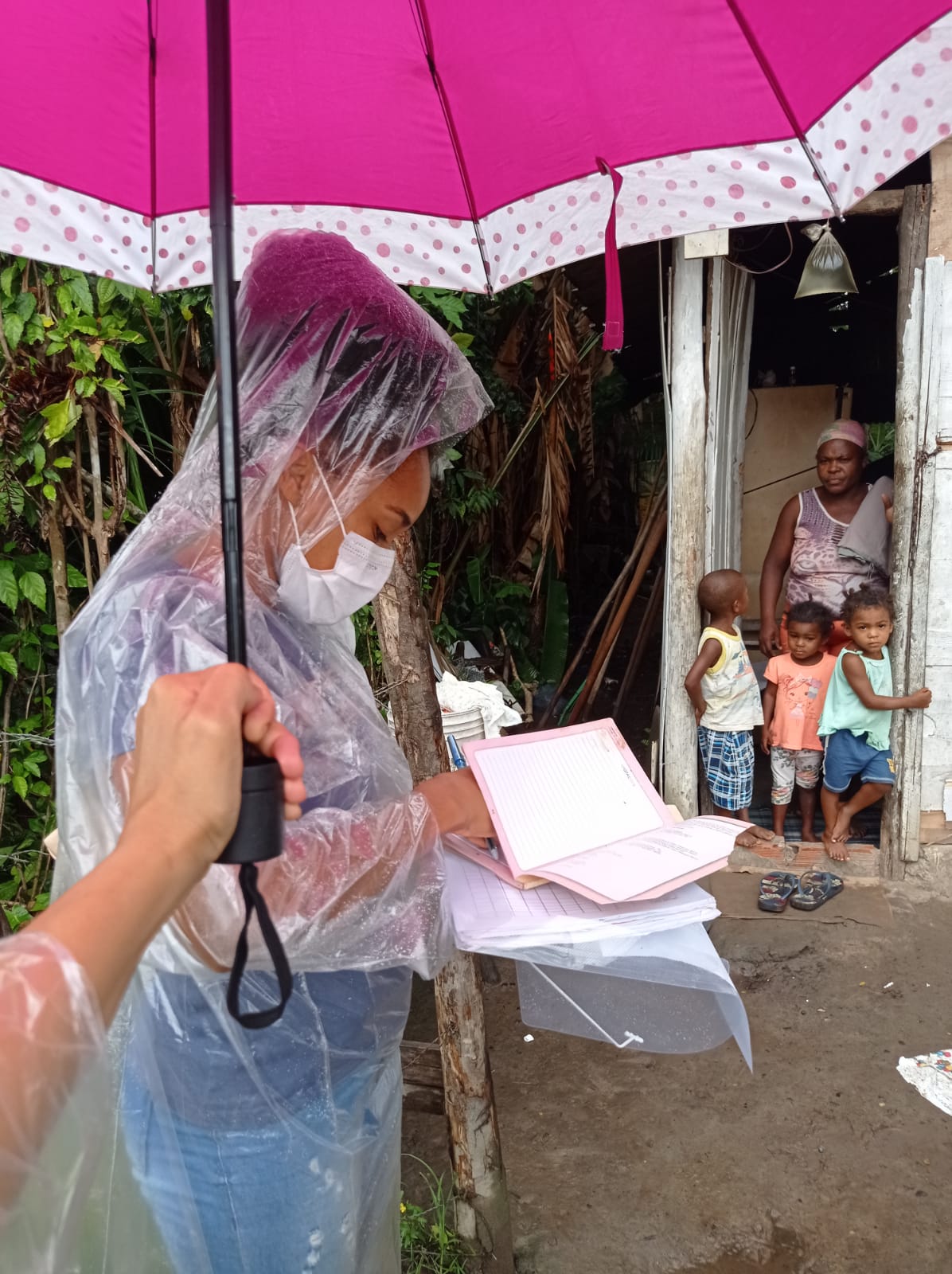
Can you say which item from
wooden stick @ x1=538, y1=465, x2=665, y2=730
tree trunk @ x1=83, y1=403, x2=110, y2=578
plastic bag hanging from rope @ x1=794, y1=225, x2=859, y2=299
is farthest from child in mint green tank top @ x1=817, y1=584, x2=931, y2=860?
tree trunk @ x1=83, y1=403, x2=110, y2=578

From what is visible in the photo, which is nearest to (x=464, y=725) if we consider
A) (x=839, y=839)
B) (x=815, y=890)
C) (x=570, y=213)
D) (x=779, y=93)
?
(x=815, y=890)

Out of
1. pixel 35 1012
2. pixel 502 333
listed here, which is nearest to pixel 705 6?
pixel 35 1012

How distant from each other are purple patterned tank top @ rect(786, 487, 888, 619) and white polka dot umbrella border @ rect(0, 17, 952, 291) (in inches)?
117

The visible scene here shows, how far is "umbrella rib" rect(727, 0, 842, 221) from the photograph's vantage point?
127 cm

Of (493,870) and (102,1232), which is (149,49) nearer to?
(493,870)

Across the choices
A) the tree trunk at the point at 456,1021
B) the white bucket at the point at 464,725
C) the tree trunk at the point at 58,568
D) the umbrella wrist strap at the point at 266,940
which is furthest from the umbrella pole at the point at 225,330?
the white bucket at the point at 464,725

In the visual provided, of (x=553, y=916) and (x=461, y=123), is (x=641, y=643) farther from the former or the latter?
(x=553, y=916)

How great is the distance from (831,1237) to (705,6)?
2.68 metres

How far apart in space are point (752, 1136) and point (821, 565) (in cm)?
271

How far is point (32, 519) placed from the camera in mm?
3082

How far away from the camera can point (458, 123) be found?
1.60 m

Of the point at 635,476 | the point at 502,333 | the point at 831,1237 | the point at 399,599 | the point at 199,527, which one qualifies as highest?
the point at 502,333

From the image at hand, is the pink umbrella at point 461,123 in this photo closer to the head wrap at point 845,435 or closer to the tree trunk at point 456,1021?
the tree trunk at point 456,1021

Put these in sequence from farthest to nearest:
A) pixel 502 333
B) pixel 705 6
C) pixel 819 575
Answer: pixel 502 333 < pixel 819 575 < pixel 705 6
